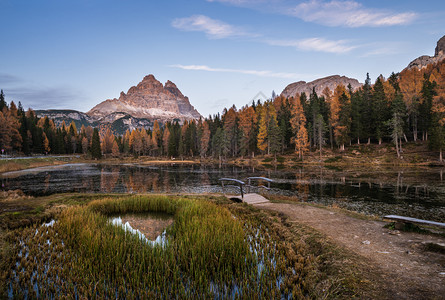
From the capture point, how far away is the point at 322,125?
200 feet

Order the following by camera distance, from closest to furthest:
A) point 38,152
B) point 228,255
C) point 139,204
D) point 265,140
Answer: point 228,255 → point 139,204 → point 265,140 → point 38,152

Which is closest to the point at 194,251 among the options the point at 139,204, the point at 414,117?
the point at 139,204

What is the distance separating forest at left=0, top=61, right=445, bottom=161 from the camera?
180 feet

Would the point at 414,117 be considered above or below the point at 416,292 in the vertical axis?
above

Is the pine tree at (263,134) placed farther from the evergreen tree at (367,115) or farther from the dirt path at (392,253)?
the dirt path at (392,253)

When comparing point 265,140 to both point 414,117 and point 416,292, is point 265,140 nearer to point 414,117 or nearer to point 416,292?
point 414,117

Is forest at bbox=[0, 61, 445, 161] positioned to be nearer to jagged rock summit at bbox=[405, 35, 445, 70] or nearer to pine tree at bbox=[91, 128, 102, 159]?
pine tree at bbox=[91, 128, 102, 159]

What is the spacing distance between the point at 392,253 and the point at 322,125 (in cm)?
5971

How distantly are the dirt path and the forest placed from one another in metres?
50.7

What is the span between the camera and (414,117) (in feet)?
191

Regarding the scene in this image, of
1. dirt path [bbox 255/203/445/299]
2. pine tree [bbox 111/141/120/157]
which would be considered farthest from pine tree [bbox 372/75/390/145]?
pine tree [bbox 111/141/120/157]

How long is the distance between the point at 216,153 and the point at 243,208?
76111mm

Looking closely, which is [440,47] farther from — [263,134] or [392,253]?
[392,253]

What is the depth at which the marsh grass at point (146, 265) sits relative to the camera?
508 centimetres
